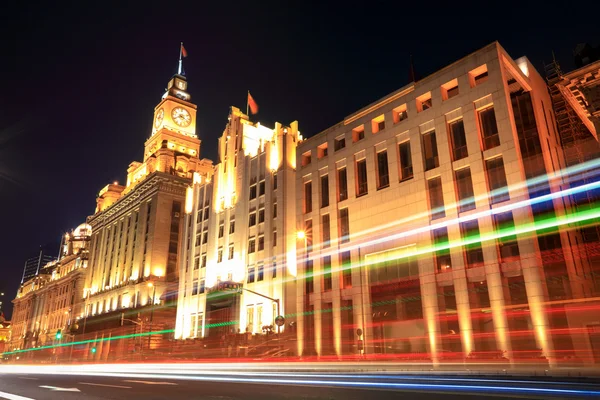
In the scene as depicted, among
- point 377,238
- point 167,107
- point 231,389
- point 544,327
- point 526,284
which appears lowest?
point 231,389

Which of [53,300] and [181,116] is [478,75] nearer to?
[181,116]

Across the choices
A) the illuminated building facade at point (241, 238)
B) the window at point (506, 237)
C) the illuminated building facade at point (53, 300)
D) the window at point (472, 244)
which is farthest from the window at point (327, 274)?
the illuminated building facade at point (53, 300)

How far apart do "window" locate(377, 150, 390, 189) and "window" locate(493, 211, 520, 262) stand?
9768 mm

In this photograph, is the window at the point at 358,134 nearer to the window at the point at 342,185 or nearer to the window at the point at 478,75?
the window at the point at 342,185

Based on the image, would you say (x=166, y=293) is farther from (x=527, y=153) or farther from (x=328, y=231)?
(x=527, y=153)

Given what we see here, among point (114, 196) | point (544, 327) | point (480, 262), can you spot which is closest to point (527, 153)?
point (480, 262)

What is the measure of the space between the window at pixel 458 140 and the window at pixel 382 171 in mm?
5893

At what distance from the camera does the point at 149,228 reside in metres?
70.9

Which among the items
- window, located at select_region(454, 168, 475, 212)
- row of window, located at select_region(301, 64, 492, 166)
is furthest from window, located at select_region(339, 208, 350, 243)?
window, located at select_region(454, 168, 475, 212)

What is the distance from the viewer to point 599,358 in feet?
76.9

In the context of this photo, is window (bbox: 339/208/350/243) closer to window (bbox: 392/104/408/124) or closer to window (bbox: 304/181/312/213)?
Result: window (bbox: 304/181/312/213)

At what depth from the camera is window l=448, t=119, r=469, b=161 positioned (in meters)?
30.8

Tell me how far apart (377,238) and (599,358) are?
15838 mm

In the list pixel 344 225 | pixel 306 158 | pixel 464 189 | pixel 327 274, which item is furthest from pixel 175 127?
pixel 464 189
